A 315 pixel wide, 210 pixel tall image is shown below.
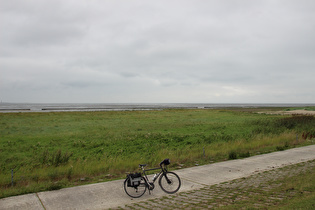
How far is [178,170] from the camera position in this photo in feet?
32.0

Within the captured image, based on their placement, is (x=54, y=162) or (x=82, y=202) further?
(x=54, y=162)

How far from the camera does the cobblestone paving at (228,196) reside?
5977 mm

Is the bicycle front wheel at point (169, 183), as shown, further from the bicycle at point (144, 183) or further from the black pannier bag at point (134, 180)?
the black pannier bag at point (134, 180)

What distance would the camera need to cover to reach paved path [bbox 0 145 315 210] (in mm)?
6320

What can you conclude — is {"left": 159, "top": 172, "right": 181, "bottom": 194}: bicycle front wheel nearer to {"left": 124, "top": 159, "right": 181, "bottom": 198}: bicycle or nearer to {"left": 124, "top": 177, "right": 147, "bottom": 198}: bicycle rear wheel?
{"left": 124, "top": 159, "right": 181, "bottom": 198}: bicycle

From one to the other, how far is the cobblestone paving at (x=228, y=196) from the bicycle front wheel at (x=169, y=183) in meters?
0.29

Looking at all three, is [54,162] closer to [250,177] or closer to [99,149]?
[99,149]

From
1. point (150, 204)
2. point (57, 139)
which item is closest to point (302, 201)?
point (150, 204)

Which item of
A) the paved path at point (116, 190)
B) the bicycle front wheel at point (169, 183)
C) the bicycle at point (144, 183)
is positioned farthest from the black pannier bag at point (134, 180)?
the bicycle front wheel at point (169, 183)

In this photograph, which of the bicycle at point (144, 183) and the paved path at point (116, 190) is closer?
the paved path at point (116, 190)

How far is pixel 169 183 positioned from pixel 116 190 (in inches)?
63.3

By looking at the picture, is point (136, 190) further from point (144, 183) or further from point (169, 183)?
point (169, 183)

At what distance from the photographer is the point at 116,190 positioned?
24.2 feet

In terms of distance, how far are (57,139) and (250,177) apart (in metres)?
16.8
